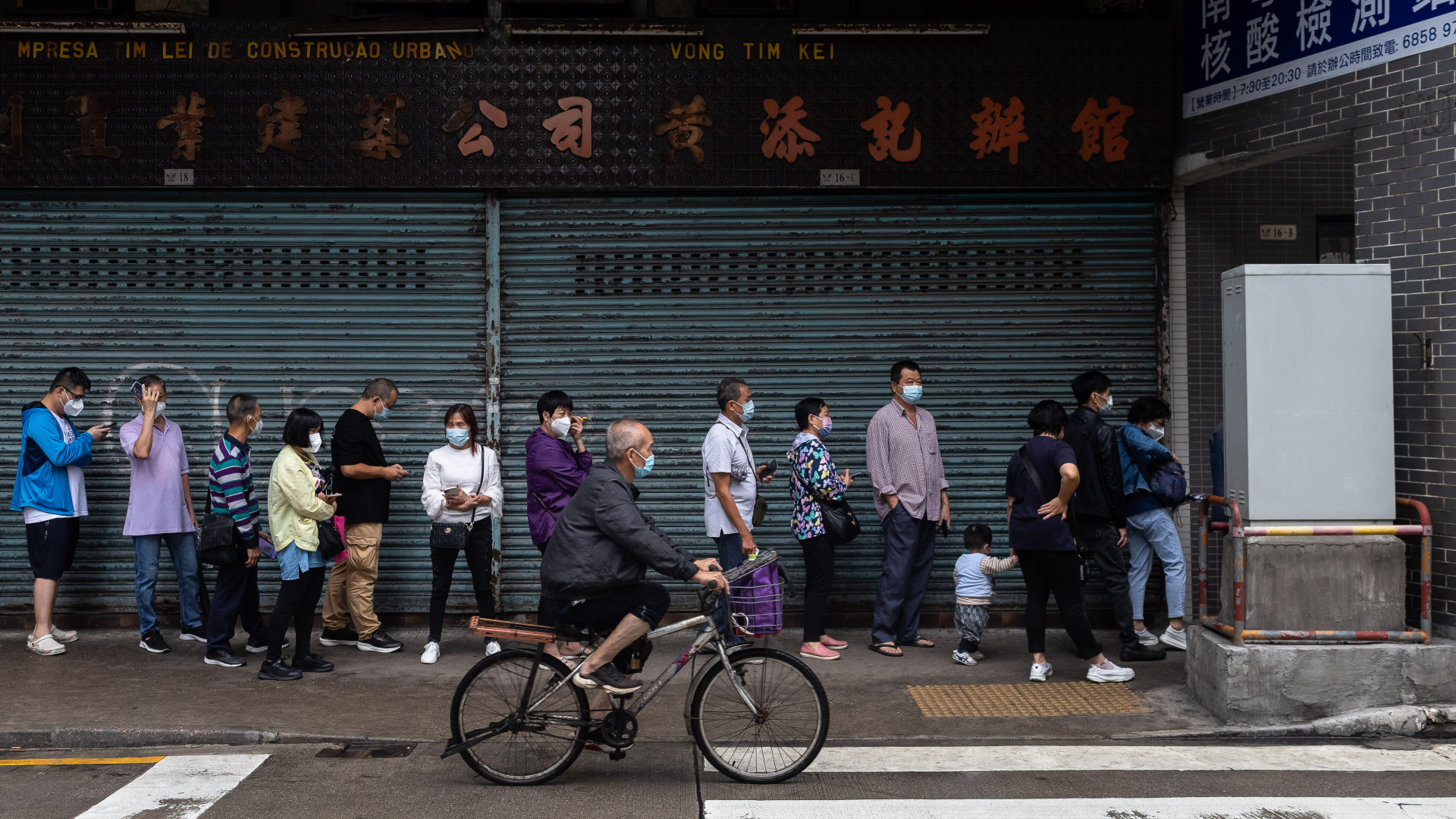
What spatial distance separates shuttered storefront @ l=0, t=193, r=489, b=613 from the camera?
8852 millimetres

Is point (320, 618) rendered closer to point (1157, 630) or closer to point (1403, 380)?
point (1157, 630)

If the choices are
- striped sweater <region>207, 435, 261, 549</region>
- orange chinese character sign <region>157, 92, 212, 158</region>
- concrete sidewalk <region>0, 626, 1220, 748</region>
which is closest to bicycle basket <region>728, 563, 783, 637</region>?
concrete sidewalk <region>0, 626, 1220, 748</region>

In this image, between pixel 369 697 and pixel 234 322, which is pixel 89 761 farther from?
pixel 234 322

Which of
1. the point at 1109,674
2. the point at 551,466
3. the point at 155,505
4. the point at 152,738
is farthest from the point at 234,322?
the point at 1109,674

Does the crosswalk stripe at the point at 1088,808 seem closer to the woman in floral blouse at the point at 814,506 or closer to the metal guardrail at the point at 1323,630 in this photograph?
the metal guardrail at the point at 1323,630

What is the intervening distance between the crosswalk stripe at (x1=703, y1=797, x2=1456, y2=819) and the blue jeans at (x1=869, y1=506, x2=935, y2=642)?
119 inches

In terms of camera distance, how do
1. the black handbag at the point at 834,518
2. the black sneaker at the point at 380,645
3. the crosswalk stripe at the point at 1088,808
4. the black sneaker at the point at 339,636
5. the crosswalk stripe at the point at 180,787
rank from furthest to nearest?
the black sneaker at the point at 339,636 < the black sneaker at the point at 380,645 < the black handbag at the point at 834,518 < the crosswalk stripe at the point at 180,787 < the crosswalk stripe at the point at 1088,808

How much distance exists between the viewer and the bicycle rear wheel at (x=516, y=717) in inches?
206

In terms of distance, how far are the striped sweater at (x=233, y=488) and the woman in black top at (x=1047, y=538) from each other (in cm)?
520

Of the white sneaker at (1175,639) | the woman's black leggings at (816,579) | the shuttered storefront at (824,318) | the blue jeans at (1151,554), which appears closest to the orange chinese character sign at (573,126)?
the shuttered storefront at (824,318)

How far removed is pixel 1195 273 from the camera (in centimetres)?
913

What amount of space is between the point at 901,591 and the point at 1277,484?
8.84ft

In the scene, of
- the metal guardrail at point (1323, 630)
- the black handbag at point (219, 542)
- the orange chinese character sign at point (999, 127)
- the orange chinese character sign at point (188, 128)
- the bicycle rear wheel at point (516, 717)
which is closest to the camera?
the bicycle rear wheel at point (516, 717)

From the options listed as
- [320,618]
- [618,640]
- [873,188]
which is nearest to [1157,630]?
[873,188]
